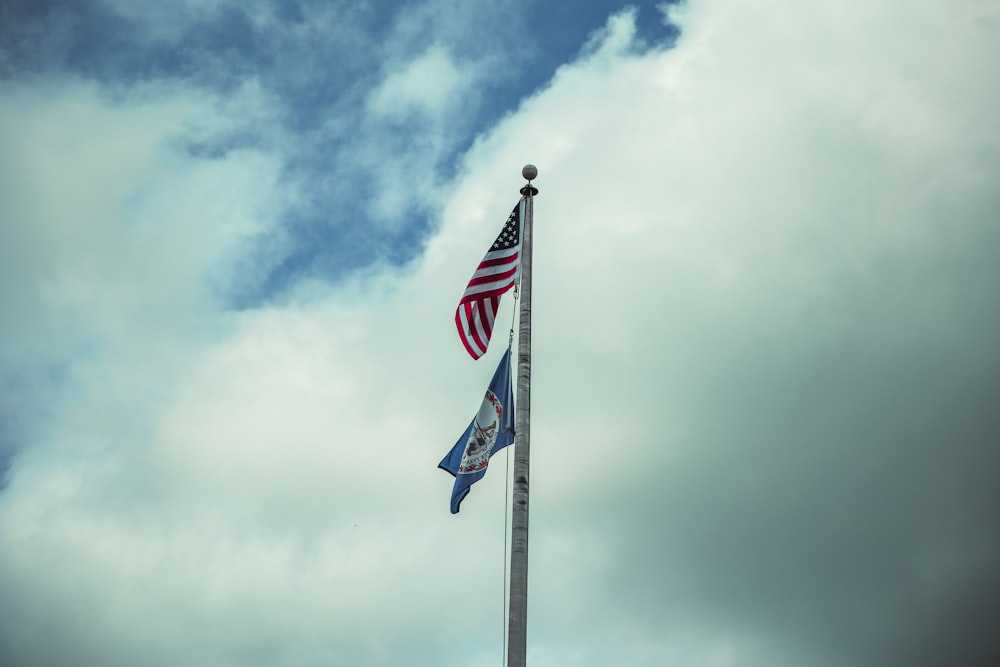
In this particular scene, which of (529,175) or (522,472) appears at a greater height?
(529,175)

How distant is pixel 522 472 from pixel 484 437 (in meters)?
2.32

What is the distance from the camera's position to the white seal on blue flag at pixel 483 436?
24.4 meters

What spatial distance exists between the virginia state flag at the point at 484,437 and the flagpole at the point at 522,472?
81cm

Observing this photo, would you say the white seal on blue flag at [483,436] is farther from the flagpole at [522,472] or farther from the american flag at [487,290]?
the american flag at [487,290]

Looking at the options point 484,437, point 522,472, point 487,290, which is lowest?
point 522,472

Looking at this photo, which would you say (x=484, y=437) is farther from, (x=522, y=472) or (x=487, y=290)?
(x=487, y=290)

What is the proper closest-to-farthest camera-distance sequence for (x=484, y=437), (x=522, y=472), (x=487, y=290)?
(x=522, y=472), (x=484, y=437), (x=487, y=290)

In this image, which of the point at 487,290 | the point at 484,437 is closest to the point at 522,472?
the point at 484,437

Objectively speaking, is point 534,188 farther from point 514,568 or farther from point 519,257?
point 514,568

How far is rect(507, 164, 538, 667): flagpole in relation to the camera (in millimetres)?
20781

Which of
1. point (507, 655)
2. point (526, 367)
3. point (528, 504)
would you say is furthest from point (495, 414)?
point (507, 655)

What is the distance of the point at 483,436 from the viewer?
2470cm

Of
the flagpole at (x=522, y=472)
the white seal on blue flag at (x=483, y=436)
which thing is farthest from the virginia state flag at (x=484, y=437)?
the flagpole at (x=522, y=472)

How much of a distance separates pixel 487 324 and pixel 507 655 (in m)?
9.63
